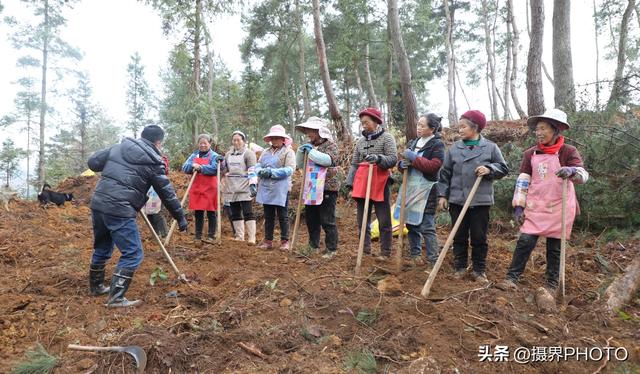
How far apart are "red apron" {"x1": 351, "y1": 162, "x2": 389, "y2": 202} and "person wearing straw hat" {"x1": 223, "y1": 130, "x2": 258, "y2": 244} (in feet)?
5.71

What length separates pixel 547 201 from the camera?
376cm

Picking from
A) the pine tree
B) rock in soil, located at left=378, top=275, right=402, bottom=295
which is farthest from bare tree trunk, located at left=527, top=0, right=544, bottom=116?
the pine tree

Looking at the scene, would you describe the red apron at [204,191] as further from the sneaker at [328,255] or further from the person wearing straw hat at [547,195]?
the person wearing straw hat at [547,195]

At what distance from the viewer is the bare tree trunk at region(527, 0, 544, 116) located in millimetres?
7855


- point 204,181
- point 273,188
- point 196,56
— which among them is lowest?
point 273,188

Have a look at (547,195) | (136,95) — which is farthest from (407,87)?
(136,95)

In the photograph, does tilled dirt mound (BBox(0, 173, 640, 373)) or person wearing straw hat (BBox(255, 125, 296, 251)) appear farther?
person wearing straw hat (BBox(255, 125, 296, 251))

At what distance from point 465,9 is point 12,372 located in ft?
79.8

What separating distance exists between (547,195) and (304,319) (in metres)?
2.65

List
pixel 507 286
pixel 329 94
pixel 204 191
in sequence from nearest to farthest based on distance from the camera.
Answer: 1. pixel 507 286
2. pixel 204 191
3. pixel 329 94

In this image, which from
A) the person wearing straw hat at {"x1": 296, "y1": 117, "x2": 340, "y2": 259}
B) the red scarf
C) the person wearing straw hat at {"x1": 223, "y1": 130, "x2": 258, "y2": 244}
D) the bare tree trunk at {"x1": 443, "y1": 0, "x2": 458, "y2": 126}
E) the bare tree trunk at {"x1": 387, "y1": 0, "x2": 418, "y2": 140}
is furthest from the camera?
the bare tree trunk at {"x1": 443, "y1": 0, "x2": 458, "y2": 126}

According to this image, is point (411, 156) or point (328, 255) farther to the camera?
point (328, 255)

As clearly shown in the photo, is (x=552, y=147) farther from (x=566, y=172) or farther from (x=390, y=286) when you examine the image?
(x=390, y=286)

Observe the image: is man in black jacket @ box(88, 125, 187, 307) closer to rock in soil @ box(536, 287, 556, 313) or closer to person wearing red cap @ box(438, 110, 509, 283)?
person wearing red cap @ box(438, 110, 509, 283)
